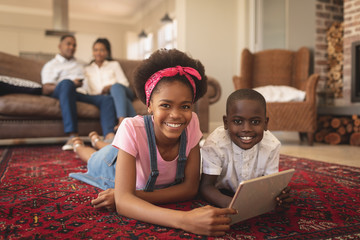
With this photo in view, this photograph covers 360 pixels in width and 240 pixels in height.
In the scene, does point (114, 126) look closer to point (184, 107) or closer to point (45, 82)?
point (45, 82)

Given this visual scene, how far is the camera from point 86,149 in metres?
1.93

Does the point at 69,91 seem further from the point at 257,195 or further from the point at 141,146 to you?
the point at 257,195

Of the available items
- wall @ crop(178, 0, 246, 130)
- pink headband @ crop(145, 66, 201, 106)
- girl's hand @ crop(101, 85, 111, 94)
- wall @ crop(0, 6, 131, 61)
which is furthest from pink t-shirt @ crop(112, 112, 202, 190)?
wall @ crop(0, 6, 131, 61)

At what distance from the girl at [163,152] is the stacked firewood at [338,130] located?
268 cm

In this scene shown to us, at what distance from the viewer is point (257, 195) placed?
89cm

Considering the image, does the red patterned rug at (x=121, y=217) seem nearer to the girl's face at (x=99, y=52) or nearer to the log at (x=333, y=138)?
the girl's face at (x=99, y=52)

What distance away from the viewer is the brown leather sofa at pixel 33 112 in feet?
8.87

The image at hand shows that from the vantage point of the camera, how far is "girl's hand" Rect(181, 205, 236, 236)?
31.3 inches

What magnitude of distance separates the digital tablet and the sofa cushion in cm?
224

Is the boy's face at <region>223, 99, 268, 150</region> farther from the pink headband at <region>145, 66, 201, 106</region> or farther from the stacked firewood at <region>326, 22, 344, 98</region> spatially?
the stacked firewood at <region>326, 22, 344, 98</region>

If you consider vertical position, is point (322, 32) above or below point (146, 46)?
below

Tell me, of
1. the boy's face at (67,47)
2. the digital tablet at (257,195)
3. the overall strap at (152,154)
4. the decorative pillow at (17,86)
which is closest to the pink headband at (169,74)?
the overall strap at (152,154)

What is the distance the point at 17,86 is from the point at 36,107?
0.88ft

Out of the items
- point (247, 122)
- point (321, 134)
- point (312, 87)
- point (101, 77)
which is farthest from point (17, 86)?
point (321, 134)
